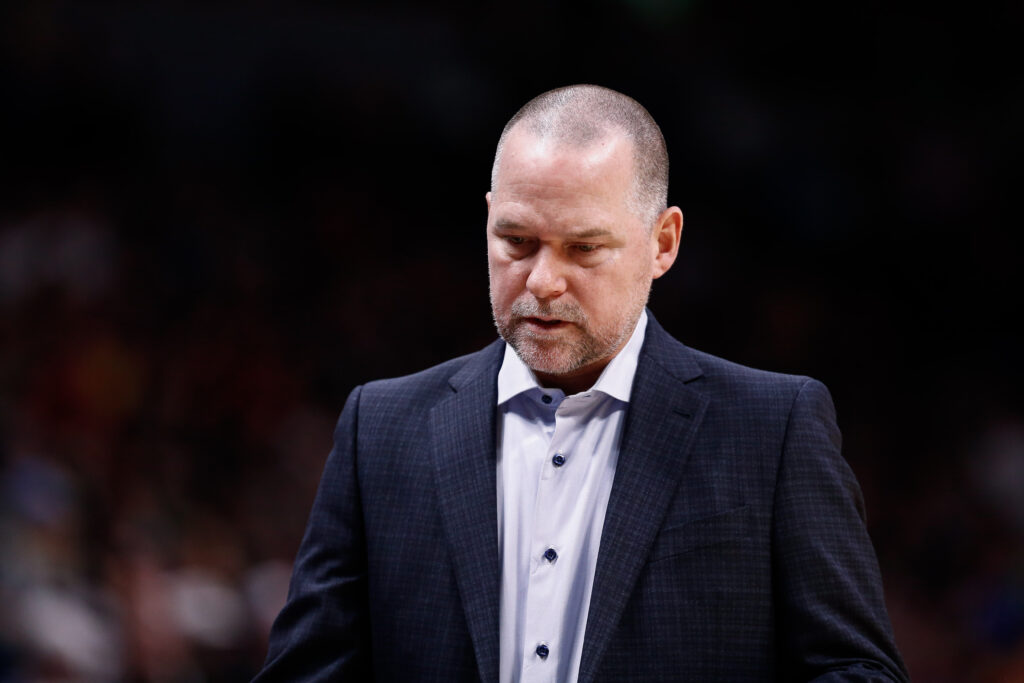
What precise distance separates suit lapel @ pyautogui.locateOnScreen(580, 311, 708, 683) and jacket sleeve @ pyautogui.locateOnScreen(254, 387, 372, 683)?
0.35m

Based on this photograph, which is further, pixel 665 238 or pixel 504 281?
pixel 665 238

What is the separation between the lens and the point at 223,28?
16.4 feet

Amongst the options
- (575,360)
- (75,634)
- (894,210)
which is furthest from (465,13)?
(575,360)

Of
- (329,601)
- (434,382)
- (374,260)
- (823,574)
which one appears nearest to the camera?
(823,574)

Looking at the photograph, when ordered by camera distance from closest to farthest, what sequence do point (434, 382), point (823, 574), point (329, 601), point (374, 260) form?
point (823, 574) → point (329, 601) → point (434, 382) → point (374, 260)

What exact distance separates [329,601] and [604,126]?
0.77 metres

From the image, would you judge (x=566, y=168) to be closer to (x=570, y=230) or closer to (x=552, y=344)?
(x=570, y=230)

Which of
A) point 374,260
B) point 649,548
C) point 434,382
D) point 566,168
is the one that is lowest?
point 649,548

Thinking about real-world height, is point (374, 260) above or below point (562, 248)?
below

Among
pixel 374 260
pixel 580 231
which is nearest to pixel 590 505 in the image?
pixel 580 231

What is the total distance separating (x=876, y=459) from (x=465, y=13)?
247cm

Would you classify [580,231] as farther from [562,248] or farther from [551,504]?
[551,504]

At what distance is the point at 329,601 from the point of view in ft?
5.41

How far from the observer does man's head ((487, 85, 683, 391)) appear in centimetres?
156
